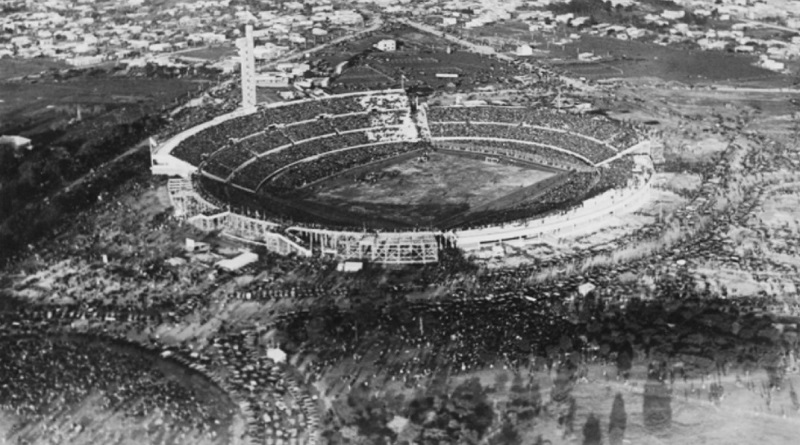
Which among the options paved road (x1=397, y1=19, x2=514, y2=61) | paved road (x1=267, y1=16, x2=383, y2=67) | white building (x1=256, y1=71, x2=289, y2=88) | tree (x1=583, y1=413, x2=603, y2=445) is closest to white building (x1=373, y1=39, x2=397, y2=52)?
paved road (x1=267, y1=16, x2=383, y2=67)

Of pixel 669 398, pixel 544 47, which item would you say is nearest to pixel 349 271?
pixel 669 398

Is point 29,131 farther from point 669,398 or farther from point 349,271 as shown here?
point 669,398

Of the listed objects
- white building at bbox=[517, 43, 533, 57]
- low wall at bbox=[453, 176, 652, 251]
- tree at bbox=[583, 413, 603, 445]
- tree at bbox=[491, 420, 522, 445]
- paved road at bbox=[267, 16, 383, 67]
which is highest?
tree at bbox=[583, 413, 603, 445]

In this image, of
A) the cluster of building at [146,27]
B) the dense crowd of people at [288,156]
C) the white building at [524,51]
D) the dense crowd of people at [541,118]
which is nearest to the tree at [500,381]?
the dense crowd of people at [288,156]

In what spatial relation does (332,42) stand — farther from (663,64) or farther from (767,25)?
(767,25)

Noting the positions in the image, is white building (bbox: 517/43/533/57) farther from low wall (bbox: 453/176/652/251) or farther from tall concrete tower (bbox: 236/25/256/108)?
low wall (bbox: 453/176/652/251)

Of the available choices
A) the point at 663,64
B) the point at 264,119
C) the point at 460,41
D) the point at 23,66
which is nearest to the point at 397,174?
the point at 264,119
